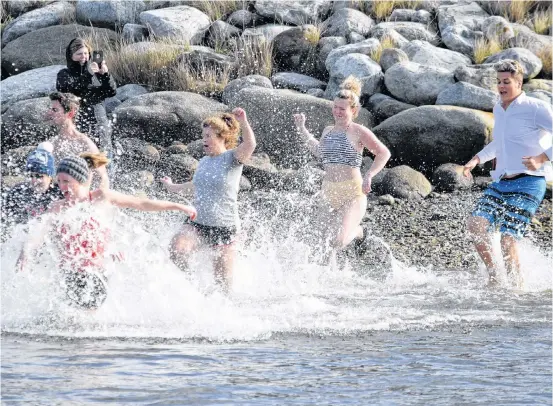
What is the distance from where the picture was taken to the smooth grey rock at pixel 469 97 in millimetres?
15945

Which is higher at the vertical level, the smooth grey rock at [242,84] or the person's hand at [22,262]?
the smooth grey rock at [242,84]

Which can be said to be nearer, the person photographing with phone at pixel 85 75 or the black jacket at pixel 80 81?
the person photographing with phone at pixel 85 75

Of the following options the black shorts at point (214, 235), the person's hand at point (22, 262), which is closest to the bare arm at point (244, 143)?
the black shorts at point (214, 235)

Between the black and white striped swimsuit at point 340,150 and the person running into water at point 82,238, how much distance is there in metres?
2.23

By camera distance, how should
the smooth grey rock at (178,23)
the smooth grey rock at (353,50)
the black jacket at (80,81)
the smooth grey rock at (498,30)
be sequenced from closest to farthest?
the black jacket at (80,81) < the smooth grey rock at (353,50) < the smooth grey rock at (498,30) < the smooth grey rock at (178,23)

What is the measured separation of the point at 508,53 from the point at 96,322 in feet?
38.5

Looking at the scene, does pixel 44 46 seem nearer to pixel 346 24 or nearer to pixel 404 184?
pixel 346 24

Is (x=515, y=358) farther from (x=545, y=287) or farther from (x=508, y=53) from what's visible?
(x=508, y=53)

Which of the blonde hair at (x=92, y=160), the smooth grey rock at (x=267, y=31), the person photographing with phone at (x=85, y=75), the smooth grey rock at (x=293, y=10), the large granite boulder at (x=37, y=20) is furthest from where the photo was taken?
the large granite boulder at (x=37, y=20)

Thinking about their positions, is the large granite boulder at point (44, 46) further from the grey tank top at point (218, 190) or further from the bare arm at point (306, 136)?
the grey tank top at point (218, 190)

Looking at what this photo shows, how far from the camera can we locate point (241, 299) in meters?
8.74

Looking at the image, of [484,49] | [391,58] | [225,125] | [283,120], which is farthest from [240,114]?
[484,49]

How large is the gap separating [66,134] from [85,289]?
1.99 meters

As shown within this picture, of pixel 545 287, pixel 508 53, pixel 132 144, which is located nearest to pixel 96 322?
pixel 545 287
